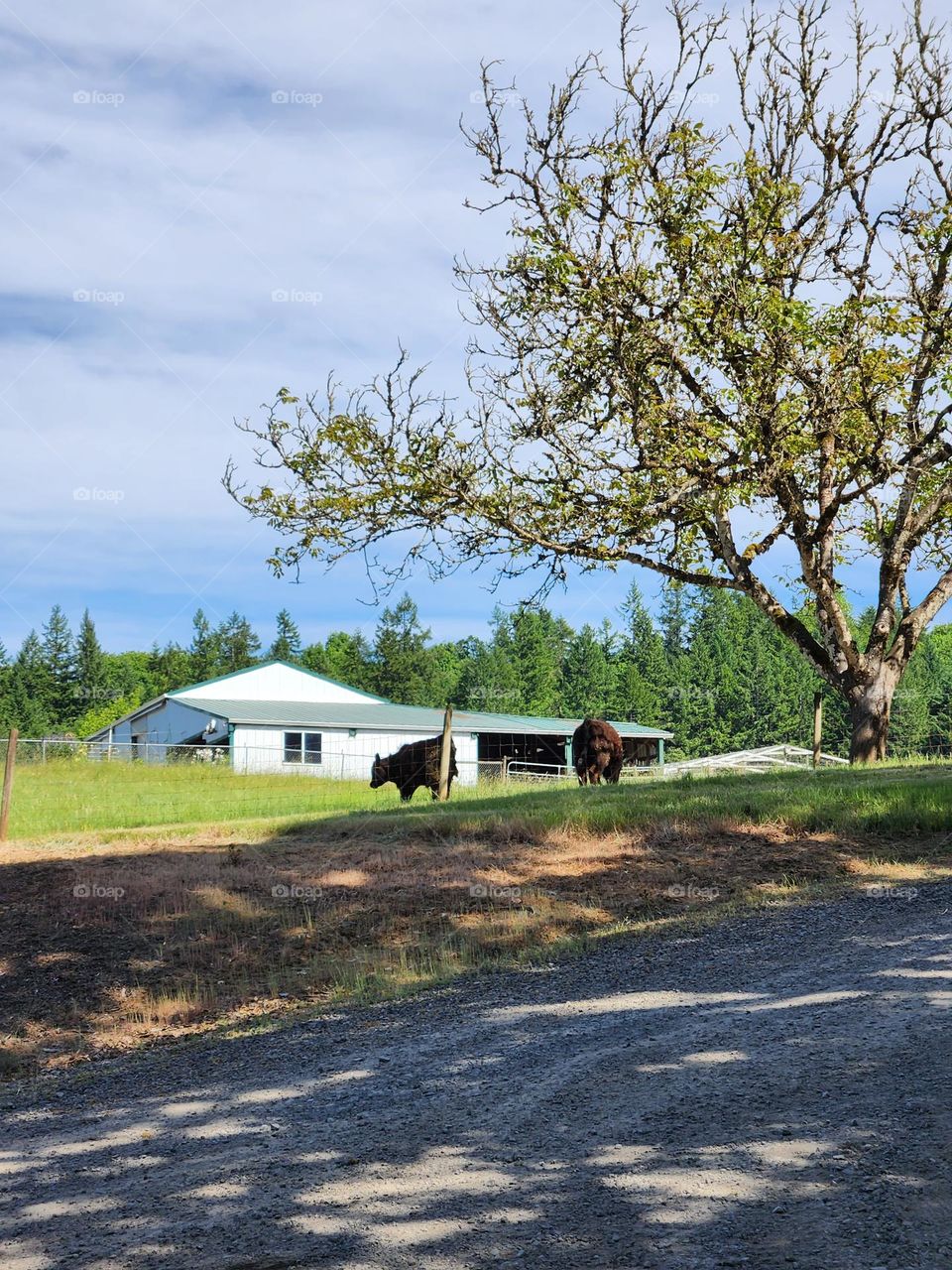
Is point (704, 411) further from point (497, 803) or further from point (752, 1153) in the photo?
point (752, 1153)

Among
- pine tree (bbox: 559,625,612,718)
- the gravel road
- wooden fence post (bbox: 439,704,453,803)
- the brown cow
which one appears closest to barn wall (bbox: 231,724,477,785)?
the brown cow

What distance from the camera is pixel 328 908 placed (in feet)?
41.0

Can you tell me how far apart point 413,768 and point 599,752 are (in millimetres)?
4541

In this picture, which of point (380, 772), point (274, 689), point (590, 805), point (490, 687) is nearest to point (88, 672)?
point (490, 687)

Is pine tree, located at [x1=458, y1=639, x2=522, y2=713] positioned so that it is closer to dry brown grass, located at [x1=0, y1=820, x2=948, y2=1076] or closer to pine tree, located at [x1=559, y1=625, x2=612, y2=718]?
pine tree, located at [x1=559, y1=625, x2=612, y2=718]

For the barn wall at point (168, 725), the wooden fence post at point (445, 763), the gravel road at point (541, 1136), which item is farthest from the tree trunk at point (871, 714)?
the barn wall at point (168, 725)

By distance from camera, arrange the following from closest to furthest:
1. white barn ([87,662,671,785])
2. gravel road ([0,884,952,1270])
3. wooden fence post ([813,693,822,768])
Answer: gravel road ([0,884,952,1270])
wooden fence post ([813,693,822,768])
white barn ([87,662,671,785])

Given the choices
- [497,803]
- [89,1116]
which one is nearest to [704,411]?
[497,803]

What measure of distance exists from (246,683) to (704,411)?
136ft

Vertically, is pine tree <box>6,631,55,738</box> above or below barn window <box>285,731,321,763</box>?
above

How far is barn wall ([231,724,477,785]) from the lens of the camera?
4434 centimetres

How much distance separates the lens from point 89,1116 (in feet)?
22.5

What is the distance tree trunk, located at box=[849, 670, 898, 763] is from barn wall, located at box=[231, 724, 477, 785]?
22599 millimetres

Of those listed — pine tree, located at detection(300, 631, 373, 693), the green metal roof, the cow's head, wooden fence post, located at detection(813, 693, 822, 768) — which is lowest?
the cow's head
